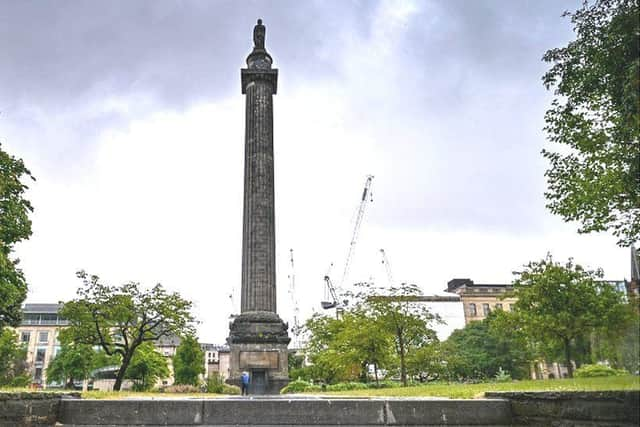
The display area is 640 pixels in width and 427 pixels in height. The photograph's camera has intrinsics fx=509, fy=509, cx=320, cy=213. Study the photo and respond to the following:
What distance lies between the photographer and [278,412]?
31.9 feet

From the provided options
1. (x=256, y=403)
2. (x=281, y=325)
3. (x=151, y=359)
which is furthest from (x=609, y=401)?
(x=151, y=359)

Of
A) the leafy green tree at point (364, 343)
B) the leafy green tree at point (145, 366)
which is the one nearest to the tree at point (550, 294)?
the leafy green tree at point (364, 343)

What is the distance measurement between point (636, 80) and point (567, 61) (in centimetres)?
1301

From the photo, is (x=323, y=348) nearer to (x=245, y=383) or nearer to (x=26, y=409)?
(x=245, y=383)

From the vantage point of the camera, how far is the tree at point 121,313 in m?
37.4

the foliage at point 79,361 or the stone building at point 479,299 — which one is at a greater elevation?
the stone building at point 479,299

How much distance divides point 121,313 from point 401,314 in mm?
21567

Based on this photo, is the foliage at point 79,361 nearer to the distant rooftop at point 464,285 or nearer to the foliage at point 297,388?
the foliage at point 297,388

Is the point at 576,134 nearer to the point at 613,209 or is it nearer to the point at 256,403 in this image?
the point at 613,209

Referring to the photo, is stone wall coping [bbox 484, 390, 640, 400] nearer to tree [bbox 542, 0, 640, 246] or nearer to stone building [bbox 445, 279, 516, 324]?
tree [bbox 542, 0, 640, 246]

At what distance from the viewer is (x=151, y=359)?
5272 centimetres

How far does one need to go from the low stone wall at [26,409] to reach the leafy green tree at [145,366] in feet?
139

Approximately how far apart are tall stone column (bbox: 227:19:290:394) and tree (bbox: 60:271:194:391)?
509cm

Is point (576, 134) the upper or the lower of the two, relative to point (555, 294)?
upper
